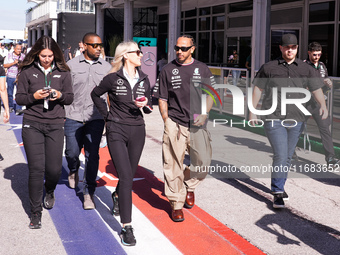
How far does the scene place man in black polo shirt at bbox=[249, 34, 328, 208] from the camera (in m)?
6.18

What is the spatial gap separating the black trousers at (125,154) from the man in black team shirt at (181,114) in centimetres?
51

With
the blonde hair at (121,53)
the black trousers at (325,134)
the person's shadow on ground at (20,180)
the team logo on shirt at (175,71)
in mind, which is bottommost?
the person's shadow on ground at (20,180)

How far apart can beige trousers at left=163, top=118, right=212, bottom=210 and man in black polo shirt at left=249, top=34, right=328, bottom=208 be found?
923 mm

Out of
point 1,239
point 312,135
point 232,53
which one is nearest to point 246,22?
point 232,53

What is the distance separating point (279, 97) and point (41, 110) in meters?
2.68

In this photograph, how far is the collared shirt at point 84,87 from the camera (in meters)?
6.25

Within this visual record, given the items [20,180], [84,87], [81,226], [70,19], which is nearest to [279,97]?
[84,87]

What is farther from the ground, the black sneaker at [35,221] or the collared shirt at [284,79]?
the collared shirt at [284,79]

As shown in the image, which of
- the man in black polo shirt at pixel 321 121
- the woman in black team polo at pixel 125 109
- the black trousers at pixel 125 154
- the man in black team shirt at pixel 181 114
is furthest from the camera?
the man in black polo shirt at pixel 321 121

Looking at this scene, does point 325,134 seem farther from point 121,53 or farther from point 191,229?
point 121,53

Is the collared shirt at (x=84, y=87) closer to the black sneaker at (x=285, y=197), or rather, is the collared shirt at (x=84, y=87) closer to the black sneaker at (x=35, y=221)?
the black sneaker at (x=35, y=221)

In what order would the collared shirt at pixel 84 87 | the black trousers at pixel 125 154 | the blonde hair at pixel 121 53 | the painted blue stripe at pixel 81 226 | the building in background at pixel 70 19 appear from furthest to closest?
the building in background at pixel 70 19, the collared shirt at pixel 84 87, the blonde hair at pixel 121 53, the black trousers at pixel 125 154, the painted blue stripe at pixel 81 226

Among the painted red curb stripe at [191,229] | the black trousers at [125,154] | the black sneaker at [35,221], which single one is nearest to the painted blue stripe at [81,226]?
the black sneaker at [35,221]

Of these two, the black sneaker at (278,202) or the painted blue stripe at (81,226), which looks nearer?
the painted blue stripe at (81,226)
